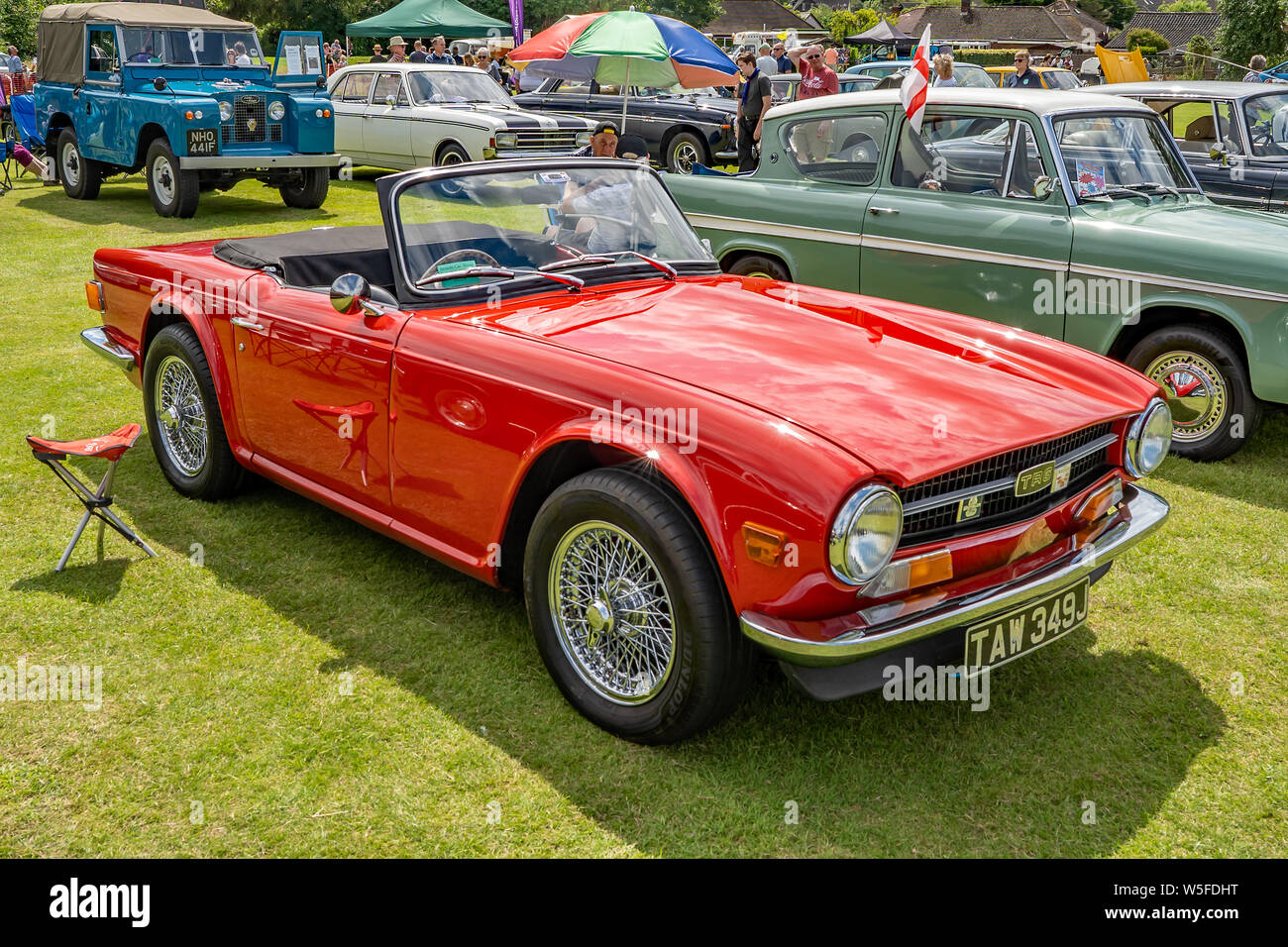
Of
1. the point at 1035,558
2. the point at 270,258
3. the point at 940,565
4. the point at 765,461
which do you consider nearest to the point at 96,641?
the point at 270,258

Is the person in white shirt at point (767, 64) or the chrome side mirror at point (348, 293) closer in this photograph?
the chrome side mirror at point (348, 293)

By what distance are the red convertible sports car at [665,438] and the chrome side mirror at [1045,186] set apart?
2.32 metres

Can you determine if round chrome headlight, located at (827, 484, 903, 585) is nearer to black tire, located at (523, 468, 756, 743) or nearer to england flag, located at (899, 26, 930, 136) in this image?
black tire, located at (523, 468, 756, 743)

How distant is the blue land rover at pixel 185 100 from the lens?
1222 cm

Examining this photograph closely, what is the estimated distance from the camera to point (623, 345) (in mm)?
3424

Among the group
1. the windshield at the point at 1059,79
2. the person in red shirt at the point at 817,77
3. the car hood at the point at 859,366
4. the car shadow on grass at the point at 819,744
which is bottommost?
the car shadow on grass at the point at 819,744

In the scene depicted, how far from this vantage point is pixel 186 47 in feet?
42.5

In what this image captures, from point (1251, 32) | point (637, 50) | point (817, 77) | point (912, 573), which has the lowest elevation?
point (912, 573)

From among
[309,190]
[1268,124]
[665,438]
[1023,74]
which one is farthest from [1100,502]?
[1023,74]

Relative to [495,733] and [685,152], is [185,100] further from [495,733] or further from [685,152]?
[495,733]

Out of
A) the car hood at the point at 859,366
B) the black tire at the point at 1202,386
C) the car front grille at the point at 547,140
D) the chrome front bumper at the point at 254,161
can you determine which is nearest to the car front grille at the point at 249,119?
the chrome front bumper at the point at 254,161

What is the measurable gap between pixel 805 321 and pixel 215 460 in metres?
2.63

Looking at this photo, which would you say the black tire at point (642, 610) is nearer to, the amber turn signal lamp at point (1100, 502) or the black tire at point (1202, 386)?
the amber turn signal lamp at point (1100, 502)

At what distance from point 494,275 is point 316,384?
2.56ft
